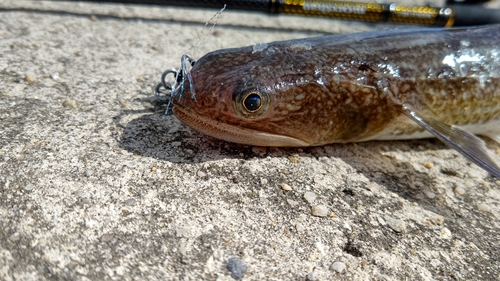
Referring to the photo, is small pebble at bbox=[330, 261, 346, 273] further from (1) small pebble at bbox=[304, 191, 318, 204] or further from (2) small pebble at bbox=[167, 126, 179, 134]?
(2) small pebble at bbox=[167, 126, 179, 134]

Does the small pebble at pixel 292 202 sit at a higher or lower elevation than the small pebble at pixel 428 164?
lower

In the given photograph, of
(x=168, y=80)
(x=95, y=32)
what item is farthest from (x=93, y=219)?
(x=95, y=32)

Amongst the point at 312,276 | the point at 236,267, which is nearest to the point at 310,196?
the point at 312,276

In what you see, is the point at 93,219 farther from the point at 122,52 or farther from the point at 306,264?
the point at 122,52

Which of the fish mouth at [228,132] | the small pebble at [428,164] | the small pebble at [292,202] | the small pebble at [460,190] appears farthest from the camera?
the small pebble at [428,164]

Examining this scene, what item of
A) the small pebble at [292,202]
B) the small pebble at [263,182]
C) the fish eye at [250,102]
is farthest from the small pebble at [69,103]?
the small pebble at [292,202]

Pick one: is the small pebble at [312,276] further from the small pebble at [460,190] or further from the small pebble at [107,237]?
the small pebble at [460,190]
